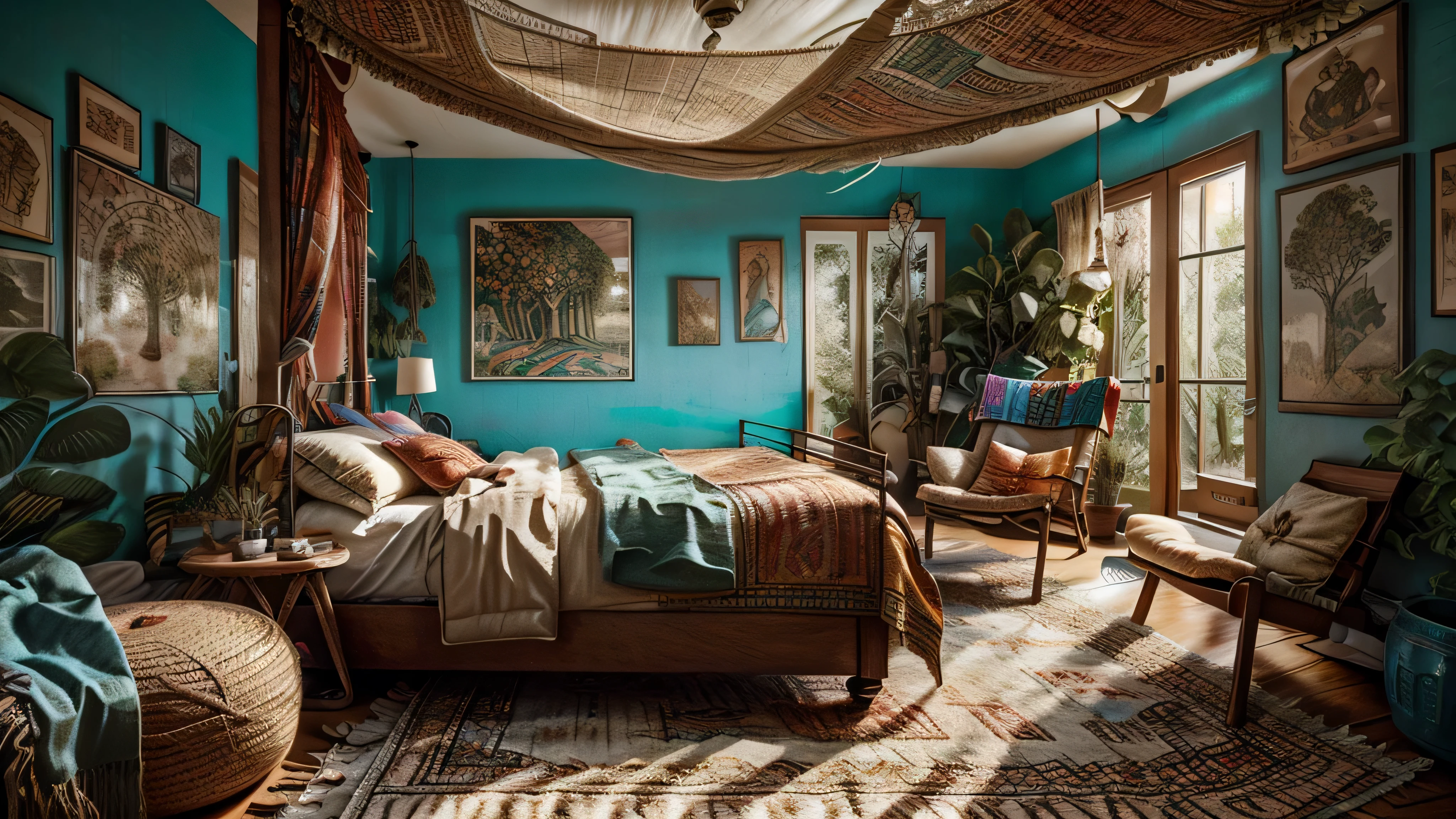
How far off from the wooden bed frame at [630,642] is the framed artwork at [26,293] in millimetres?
1202

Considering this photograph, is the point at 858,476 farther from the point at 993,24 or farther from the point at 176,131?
the point at 176,131

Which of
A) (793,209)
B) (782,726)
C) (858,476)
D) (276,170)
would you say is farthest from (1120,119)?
(276,170)

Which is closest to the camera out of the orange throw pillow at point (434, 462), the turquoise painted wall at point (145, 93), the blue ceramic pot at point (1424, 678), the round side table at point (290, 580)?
the blue ceramic pot at point (1424, 678)

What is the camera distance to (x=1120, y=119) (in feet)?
15.1

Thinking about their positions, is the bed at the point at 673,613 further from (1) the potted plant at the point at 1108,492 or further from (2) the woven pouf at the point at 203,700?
(1) the potted plant at the point at 1108,492

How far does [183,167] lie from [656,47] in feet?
6.79

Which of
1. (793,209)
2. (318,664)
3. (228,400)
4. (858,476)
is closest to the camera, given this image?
(318,664)

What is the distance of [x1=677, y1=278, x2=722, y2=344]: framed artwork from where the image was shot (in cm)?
555

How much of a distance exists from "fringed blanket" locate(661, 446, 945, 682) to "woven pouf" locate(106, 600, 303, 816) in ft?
3.53

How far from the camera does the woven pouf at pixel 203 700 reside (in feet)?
5.31

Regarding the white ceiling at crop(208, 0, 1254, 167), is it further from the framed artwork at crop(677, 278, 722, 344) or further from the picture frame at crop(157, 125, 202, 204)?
the framed artwork at crop(677, 278, 722, 344)

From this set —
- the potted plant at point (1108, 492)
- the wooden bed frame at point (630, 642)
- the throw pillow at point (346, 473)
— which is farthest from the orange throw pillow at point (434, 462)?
the potted plant at point (1108, 492)

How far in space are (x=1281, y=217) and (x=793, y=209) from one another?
311 cm

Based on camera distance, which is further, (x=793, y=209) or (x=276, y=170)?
(x=793, y=209)
